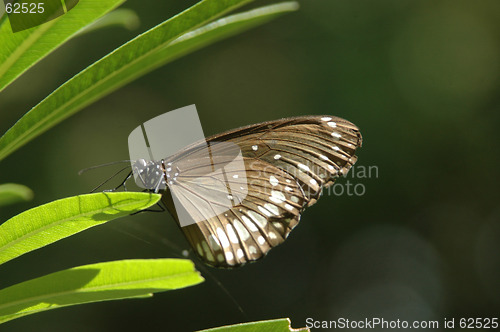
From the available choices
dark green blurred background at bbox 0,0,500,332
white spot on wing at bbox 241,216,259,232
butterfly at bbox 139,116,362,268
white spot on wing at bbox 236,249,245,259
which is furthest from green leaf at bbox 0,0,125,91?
dark green blurred background at bbox 0,0,500,332

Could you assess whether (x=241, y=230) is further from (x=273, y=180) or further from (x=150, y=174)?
(x=150, y=174)

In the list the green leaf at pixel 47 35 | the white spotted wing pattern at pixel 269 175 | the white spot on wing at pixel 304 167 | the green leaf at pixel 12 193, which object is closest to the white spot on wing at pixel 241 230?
the white spotted wing pattern at pixel 269 175

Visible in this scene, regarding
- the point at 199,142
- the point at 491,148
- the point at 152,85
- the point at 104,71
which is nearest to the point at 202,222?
the point at 199,142

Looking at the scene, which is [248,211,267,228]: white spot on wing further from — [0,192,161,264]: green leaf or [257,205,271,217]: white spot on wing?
[0,192,161,264]: green leaf

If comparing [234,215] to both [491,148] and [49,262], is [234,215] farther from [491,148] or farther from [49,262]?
[491,148]

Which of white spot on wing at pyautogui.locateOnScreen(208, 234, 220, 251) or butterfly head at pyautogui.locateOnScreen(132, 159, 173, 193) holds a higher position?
butterfly head at pyautogui.locateOnScreen(132, 159, 173, 193)

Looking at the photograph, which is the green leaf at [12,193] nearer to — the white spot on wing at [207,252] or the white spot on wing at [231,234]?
the white spot on wing at [207,252]
